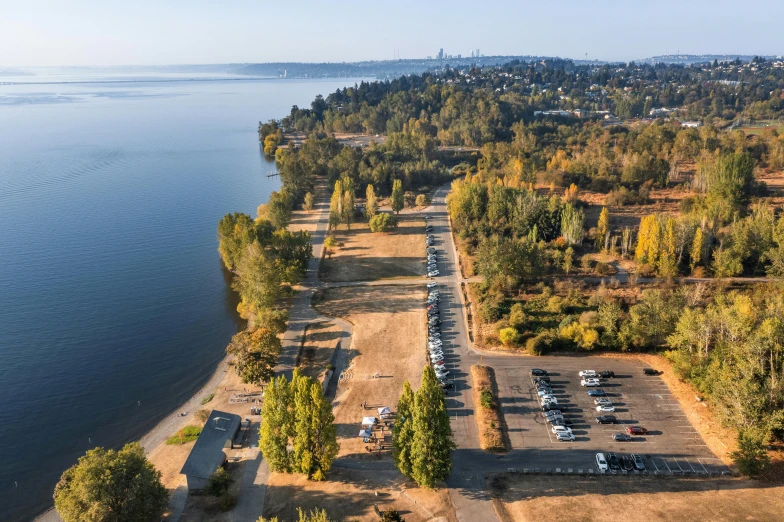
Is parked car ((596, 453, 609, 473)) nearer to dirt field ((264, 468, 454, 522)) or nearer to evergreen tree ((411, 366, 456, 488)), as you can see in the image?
evergreen tree ((411, 366, 456, 488))

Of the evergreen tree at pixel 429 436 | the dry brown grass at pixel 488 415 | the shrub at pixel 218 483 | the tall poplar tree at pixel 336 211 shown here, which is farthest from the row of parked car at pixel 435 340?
the tall poplar tree at pixel 336 211

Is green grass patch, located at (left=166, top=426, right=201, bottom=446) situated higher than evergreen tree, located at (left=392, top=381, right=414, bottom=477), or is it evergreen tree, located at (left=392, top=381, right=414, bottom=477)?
evergreen tree, located at (left=392, top=381, right=414, bottom=477)

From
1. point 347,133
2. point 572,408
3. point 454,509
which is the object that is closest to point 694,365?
point 572,408

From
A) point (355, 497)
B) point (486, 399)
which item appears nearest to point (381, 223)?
point (486, 399)

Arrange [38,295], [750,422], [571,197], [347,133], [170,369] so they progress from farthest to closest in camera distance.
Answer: [347,133] → [571,197] → [38,295] → [170,369] → [750,422]

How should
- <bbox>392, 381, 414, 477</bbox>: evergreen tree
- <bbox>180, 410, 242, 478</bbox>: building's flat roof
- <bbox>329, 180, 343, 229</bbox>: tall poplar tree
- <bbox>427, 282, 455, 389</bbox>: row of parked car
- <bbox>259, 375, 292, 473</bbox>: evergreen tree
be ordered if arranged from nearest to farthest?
<bbox>392, 381, 414, 477</bbox>: evergreen tree → <bbox>259, 375, 292, 473</bbox>: evergreen tree → <bbox>180, 410, 242, 478</bbox>: building's flat roof → <bbox>427, 282, 455, 389</bbox>: row of parked car → <bbox>329, 180, 343, 229</bbox>: tall poplar tree

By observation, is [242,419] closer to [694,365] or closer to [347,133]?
[694,365]

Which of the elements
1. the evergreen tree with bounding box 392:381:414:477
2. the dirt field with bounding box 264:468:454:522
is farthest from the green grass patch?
the evergreen tree with bounding box 392:381:414:477
